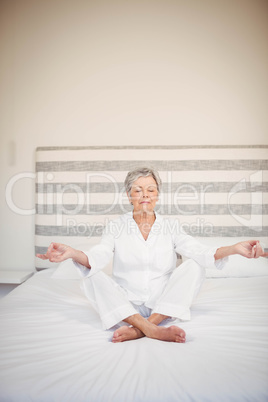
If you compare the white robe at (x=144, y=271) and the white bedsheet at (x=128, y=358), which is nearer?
the white bedsheet at (x=128, y=358)

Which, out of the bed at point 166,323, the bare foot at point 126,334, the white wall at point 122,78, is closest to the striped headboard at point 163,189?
the bed at point 166,323

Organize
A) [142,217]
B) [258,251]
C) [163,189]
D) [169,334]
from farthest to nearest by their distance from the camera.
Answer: [163,189], [142,217], [258,251], [169,334]

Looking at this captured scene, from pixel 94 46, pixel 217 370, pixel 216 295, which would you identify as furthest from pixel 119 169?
pixel 217 370

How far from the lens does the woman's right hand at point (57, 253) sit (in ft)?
4.50

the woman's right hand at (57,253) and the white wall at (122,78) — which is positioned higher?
the white wall at (122,78)

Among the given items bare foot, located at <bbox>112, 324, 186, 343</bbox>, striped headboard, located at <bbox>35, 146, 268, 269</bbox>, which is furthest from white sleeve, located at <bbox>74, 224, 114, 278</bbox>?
striped headboard, located at <bbox>35, 146, 268, 269</bbox>

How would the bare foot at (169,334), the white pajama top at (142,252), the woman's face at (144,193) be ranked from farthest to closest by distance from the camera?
the woman's face at (144,193) < the white pajama top at (142,252) < the bare foot at (169,334)

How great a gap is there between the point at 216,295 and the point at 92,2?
2723 mm

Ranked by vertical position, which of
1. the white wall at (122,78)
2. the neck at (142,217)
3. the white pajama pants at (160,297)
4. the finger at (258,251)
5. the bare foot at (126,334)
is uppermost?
the white wall at (122,78)

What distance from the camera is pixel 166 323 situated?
149cm

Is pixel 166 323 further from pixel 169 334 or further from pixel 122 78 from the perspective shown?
pixel 122 78

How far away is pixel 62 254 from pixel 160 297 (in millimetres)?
499

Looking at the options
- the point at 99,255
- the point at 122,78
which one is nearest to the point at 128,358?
the point at 99,255

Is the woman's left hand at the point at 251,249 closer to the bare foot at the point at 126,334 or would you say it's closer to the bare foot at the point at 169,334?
the bare foot at the point at 169,334
